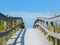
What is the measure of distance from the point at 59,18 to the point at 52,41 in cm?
139

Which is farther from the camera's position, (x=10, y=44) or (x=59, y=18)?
(x=10, y=44)

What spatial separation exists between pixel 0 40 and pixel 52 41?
1974mm

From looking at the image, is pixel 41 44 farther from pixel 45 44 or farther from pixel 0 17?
pixel 0 17

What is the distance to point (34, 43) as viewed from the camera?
7.94 metres

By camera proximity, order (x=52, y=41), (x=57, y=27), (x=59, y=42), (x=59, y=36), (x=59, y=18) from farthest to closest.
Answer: (x=57, y=27) → (x=52, y=41) → (x=59, y=42) → (x=59, y=18) → (x=59, y=36)

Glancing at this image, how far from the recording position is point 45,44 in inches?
304

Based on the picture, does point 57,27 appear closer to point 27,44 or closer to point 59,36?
point 27,44

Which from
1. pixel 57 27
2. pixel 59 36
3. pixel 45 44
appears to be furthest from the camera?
pixel 57 27

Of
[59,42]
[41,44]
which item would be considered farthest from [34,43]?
[59,42]

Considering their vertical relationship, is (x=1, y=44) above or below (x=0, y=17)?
below

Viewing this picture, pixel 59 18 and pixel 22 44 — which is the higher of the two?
pixel 59 18

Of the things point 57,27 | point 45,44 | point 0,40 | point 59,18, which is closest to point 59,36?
point 59,18

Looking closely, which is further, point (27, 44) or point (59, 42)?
point (27, 44)

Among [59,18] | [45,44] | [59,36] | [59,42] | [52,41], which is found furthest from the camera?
[45,44]
